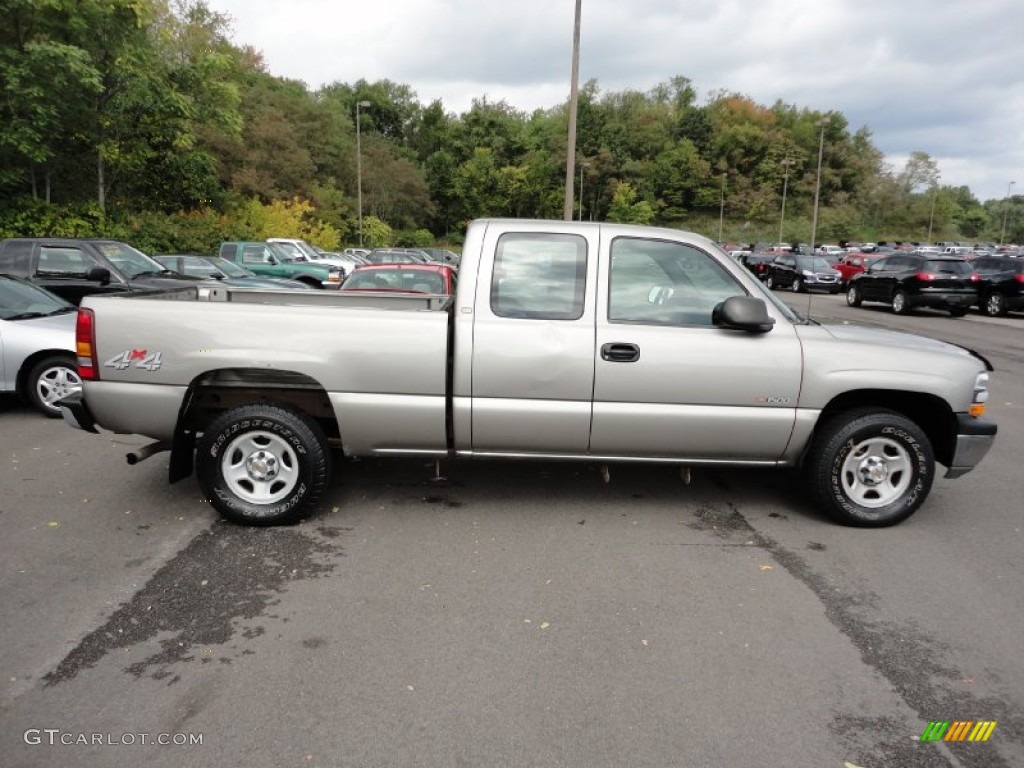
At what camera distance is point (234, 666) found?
315 cm

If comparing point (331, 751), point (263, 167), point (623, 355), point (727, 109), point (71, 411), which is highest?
point (727, 109)

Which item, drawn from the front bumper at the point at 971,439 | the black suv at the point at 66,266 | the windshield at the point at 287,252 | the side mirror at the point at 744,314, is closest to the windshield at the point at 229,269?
the windshield at the point at 287,252

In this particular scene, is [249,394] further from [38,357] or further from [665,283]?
[38,357]

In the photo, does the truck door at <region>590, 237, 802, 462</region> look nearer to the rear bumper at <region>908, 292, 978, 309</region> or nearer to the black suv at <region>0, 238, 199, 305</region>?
the black suv at <region>0, 238, 199, 305</region>

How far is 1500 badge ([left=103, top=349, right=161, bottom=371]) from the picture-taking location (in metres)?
4.51

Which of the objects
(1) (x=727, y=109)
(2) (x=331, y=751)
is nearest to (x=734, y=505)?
(2) (x=331, y=751)

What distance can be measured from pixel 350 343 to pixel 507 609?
6.03ft

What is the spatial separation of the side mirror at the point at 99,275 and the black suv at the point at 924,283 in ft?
65.0

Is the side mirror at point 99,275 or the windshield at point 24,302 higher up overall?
the side mirror at point 99,275

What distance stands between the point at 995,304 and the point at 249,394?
2250cm

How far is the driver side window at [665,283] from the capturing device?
4.61 meters

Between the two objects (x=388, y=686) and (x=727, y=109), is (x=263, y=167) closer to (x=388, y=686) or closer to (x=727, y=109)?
(x=388, y=686)

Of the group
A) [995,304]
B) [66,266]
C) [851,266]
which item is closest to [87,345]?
[66,266]

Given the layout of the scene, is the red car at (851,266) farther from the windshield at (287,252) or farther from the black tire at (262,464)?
the black tire at (262,464)
